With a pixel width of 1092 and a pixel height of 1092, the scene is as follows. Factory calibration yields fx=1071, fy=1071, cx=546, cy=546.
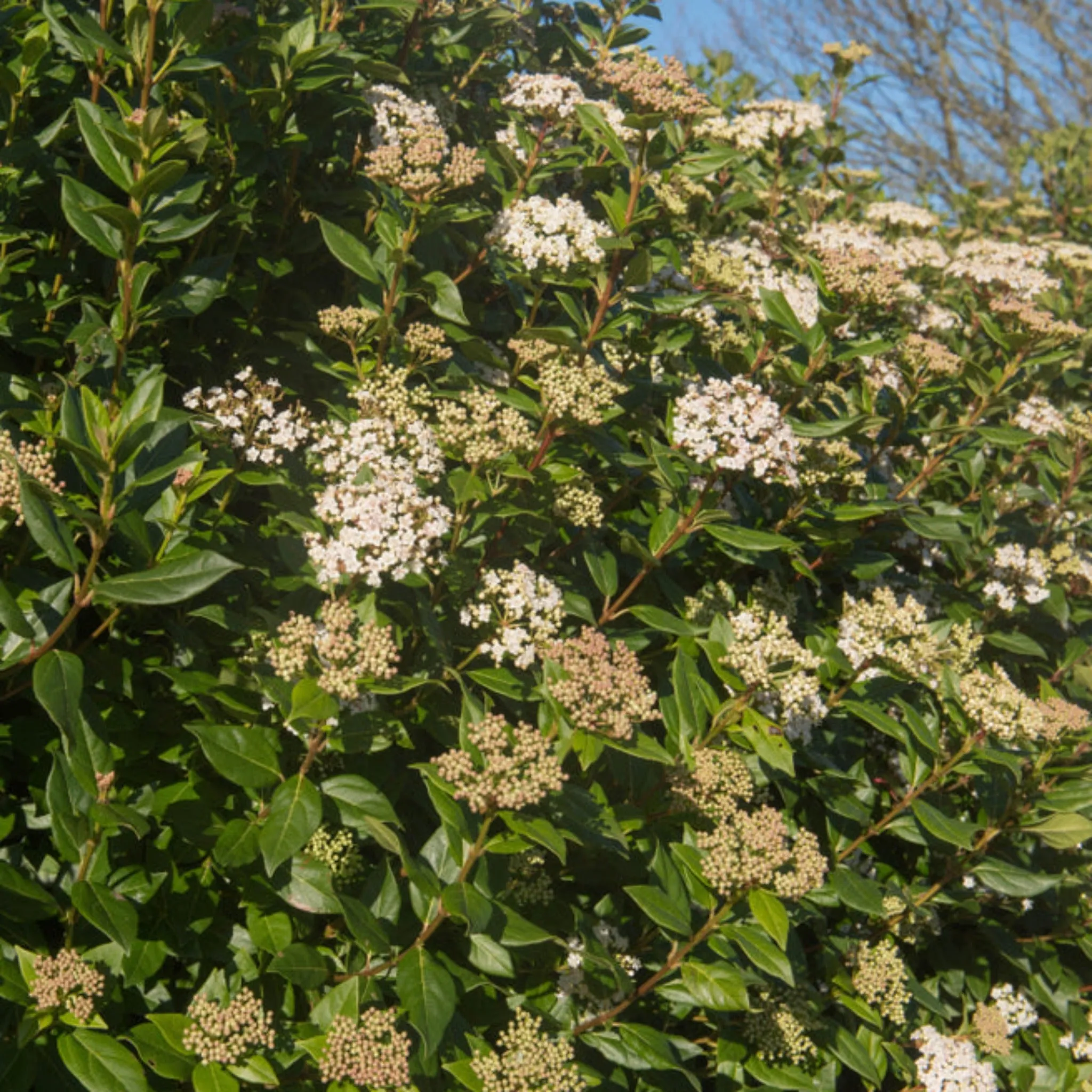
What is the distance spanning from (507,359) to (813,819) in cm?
232

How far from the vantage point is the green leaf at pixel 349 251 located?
369 cm

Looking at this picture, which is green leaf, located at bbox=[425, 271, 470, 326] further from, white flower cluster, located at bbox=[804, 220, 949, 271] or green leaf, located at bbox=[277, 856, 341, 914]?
green leaf, located at bbox=[277, 856, 341, 914]

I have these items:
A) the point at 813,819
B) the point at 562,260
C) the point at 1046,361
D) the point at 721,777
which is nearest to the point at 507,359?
the point at 562,260

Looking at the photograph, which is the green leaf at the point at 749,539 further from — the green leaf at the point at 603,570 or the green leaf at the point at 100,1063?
the green leaf at the point at 100,1063

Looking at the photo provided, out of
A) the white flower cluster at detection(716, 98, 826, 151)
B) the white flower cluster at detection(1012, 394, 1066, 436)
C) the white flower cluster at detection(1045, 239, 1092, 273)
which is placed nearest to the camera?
the white flower cluster at detection(1012, 394, 1066, 436)

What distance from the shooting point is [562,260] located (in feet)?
13.0

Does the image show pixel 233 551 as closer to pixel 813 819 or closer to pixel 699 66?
pixel 813 819

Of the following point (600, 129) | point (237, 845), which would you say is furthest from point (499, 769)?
point (600, 129)

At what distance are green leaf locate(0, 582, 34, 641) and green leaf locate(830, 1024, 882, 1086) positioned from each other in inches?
121

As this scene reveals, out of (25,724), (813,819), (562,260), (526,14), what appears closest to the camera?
(25,724)

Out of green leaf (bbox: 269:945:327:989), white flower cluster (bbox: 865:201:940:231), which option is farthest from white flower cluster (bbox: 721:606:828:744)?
white flower cluster (bbox: 865:201:940:231)

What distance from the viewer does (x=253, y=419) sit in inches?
130

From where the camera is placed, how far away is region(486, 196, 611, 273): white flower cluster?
3986 millimetres

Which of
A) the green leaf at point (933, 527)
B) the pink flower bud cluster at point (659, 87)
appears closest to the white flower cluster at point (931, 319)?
the green leaf at point (933, 527)
